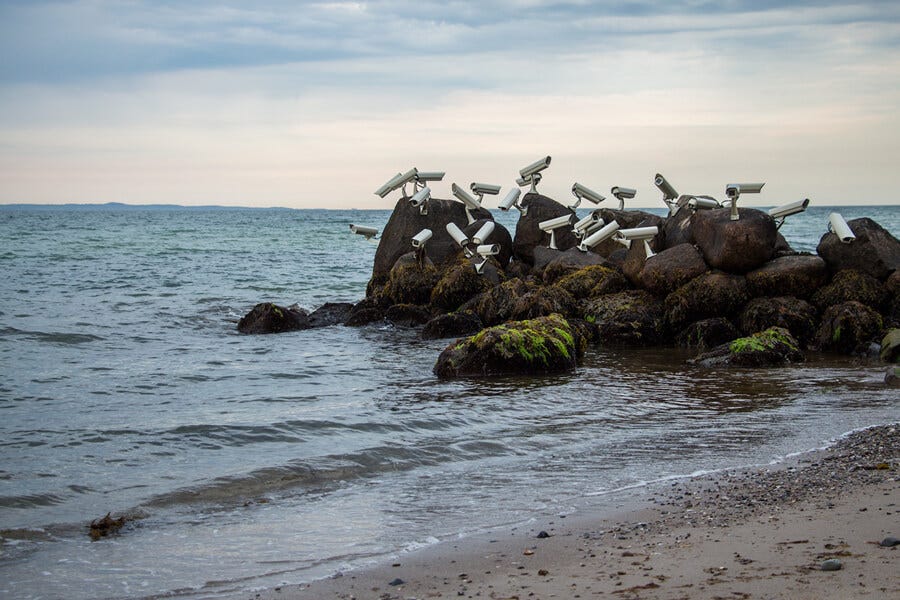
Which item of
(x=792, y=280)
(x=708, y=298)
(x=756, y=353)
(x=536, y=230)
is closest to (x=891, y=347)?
(x=756, y=353)

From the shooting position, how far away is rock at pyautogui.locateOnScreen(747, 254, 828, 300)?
14.6 meters

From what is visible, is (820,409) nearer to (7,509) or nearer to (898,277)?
(898,277)

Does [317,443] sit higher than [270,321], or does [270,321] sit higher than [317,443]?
[270,321]

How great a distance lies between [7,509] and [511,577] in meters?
4.08

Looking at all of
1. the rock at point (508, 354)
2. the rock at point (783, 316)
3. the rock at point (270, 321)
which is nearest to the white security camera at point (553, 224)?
the rock at point (270, 321)

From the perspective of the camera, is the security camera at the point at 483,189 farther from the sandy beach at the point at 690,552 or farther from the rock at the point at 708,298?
the sandy beach at the point at 690,552

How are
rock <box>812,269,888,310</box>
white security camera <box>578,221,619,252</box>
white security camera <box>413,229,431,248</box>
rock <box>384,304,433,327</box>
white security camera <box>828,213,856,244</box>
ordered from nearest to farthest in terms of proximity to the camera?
rock <box>812,269,888,310</box> → white security camera <box>828,213,856,244</box> → rock <box>384,304,433,327</box> → white security camera <box>578,221,619,252</box> → white security camera <box>413,229,431,248</box>

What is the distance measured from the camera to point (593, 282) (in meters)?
16.6

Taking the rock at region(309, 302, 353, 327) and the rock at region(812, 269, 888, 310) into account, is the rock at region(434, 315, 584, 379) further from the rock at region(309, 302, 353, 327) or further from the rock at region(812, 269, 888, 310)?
the rock at region(309, 302, 353, 327)

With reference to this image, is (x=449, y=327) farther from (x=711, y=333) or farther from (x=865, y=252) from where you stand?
(x=865, y=252)

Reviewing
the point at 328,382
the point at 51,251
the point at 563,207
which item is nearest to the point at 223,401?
the point at 328,382

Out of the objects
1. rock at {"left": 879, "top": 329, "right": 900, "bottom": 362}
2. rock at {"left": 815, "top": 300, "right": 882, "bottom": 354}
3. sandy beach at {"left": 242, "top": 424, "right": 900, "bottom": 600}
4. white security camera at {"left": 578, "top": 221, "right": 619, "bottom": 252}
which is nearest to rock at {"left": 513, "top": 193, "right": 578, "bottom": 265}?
white security camera at {"left": 578, "top": 221, "right": 619, "bottom": 252}

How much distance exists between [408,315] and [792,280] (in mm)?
7167

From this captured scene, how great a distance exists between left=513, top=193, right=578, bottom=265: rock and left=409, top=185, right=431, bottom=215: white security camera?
7.35 ft
